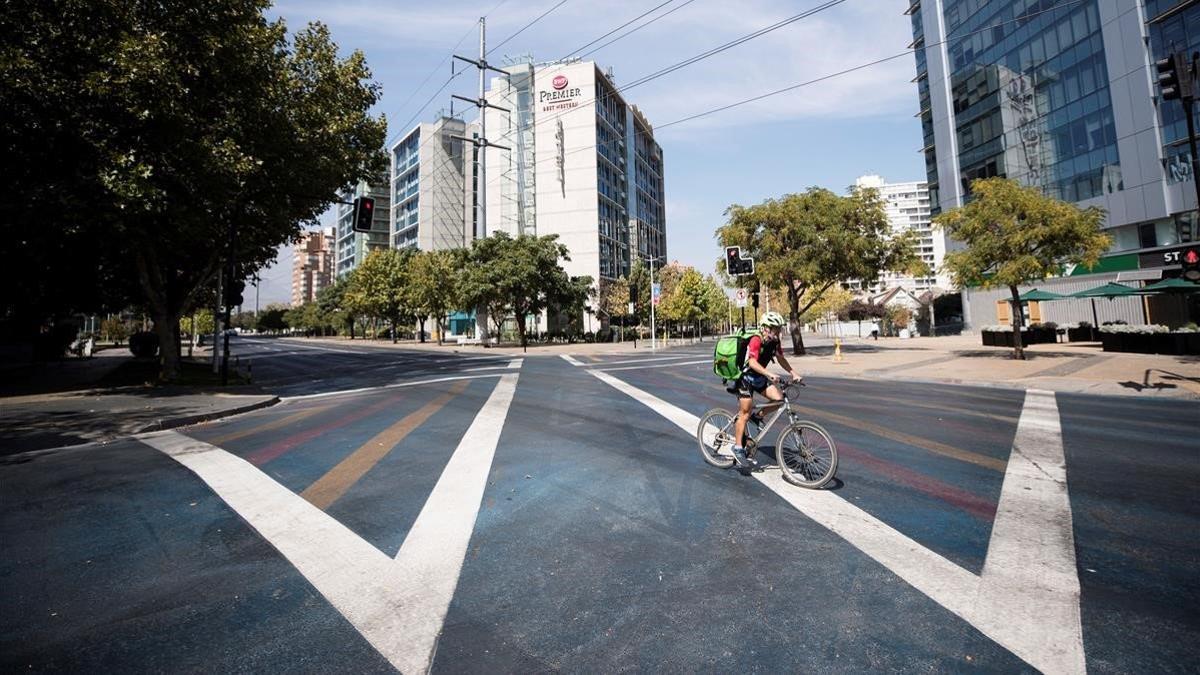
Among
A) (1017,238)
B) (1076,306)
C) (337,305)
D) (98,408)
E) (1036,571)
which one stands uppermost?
(337,305)

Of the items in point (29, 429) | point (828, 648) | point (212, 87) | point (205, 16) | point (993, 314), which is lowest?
point (828, 648)

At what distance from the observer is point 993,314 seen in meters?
39.7

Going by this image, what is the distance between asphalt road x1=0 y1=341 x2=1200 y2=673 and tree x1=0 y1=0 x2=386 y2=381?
727cm

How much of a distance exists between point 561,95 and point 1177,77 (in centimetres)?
5630

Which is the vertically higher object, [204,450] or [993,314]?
[993,314]

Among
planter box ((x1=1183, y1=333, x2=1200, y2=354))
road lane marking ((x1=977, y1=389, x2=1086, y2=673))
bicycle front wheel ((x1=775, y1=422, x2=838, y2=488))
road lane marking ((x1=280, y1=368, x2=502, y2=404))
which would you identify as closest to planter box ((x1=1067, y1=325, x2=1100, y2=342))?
planter box ((x1=1183, y1=333, x2=1200, y2=354))

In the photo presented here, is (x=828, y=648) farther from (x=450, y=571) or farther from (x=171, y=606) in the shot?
(x=171, y=606)

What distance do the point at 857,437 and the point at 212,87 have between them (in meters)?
16.4

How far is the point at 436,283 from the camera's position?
48031 millimetres

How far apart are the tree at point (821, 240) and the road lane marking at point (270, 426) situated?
18005 mm

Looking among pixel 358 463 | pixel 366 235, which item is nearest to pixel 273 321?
pixel 366 235

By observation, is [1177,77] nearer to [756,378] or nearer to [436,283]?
[756,378]

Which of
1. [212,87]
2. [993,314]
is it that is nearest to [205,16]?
[212,87]

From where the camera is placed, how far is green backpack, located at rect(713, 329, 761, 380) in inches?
210
